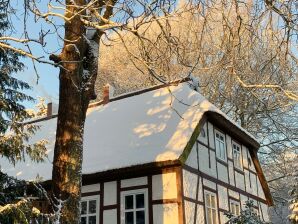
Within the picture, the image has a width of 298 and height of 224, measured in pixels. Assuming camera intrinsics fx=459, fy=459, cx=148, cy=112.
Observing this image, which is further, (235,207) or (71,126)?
(235,207)

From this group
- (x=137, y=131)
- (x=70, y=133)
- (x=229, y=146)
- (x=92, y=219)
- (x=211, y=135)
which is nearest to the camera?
(x=70, y=133)

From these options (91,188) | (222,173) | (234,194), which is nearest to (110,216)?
(91,188)

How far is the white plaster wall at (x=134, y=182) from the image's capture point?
1334 cm

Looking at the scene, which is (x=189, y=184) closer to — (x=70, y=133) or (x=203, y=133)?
(x=203, y=133)

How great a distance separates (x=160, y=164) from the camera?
1270 centimetres

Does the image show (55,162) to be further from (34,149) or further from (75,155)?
(34,149)

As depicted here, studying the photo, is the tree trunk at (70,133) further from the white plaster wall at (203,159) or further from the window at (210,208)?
the window at (210,208)

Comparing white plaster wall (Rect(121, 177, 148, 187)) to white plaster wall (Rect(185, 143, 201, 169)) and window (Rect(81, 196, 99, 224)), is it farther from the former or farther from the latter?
white plaster wall (Rect(185, 143, 201, 169))

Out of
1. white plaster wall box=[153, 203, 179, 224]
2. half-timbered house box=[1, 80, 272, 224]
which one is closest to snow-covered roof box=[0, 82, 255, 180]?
half-timbered house box=[1, 80, 272, 224]

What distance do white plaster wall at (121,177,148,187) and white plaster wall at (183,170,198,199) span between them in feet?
3.74

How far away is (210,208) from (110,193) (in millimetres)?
3185

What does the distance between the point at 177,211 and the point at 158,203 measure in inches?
25.4

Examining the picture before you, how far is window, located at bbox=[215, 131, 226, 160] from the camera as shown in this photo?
1602cm

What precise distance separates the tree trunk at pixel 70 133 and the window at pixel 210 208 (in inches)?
308
